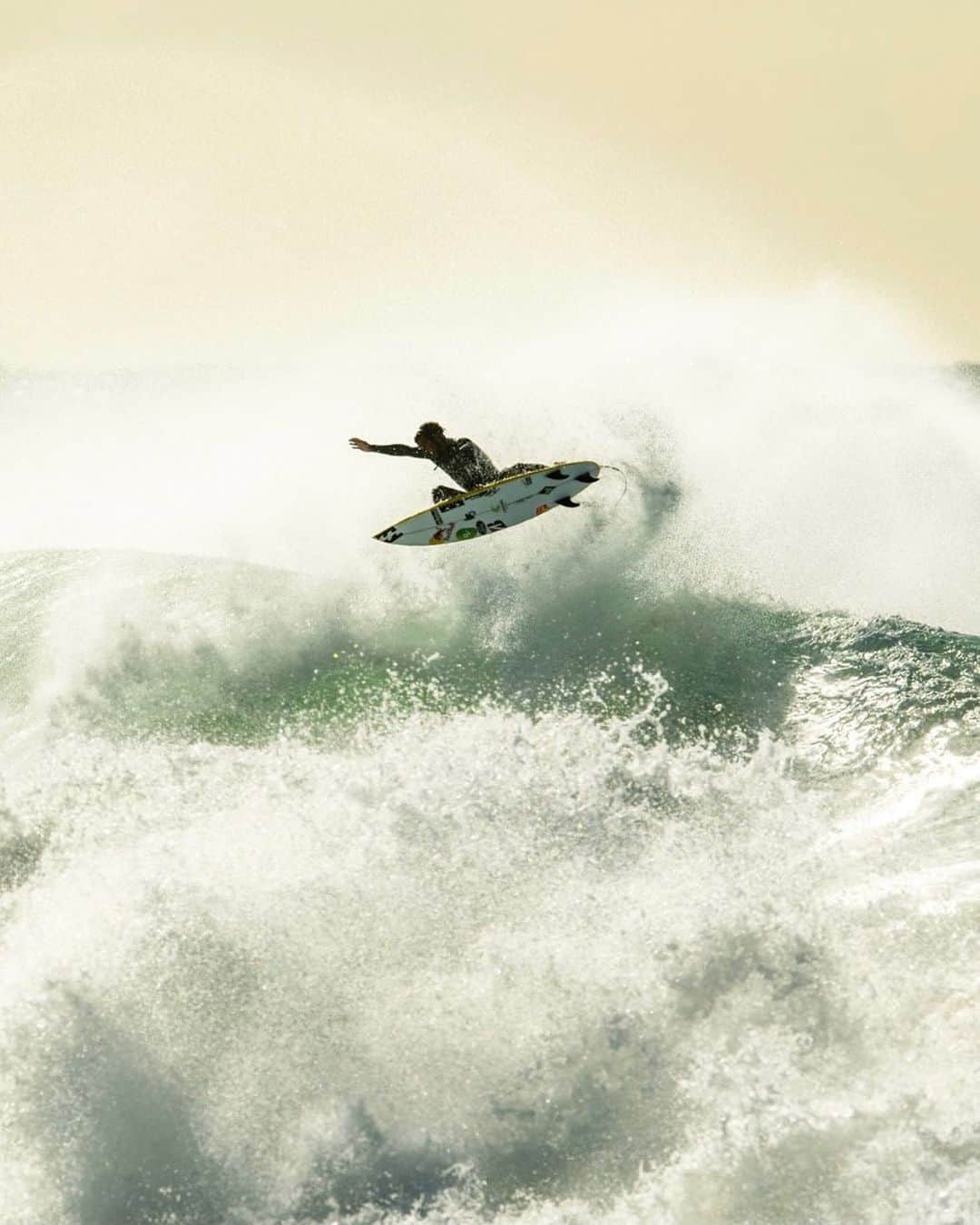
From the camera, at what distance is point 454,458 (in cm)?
1814

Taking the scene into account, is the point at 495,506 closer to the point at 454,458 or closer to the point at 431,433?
the point at 454,458

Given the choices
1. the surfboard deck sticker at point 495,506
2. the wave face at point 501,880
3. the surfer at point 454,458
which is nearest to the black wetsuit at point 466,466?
the surfer at point 454,458

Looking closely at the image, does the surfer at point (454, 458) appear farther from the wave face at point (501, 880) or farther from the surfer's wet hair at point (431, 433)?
the wave face at point (501, 880)

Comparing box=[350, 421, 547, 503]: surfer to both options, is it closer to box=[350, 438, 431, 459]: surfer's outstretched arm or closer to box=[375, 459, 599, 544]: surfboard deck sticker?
box=[350, 438, 431, 459]: surfer's outstretched arm

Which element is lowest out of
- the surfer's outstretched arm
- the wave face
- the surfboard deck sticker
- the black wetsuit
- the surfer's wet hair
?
the wave face

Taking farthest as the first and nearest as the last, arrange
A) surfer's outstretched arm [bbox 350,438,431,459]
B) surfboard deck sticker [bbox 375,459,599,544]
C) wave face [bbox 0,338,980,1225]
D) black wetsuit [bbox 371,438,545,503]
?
surfboard deck sticker [bbox 375,459,599,544] → black wetsuit [bbox 371,438,545,503] → surfer's outstretched arm [bbox 350,438,431,459] → wave face [bbox 0,338,980,1225]

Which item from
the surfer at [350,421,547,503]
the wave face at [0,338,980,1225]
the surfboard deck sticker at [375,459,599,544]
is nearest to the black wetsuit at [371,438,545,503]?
the surfer at [350,421,547,503]

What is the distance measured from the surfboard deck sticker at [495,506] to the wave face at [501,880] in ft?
6.47

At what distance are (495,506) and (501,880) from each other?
625 centimetres

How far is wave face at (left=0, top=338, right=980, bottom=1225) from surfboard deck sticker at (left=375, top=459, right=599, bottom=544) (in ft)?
6.47

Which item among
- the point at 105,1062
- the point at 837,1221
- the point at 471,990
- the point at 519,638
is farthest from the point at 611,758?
the point at 105,1062

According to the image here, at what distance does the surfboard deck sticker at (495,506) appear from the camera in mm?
18359

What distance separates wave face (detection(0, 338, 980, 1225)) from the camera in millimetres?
14508

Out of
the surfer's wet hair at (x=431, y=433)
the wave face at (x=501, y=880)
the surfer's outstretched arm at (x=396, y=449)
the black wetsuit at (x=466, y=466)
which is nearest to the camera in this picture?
the wave face at (x=501, y=880)
